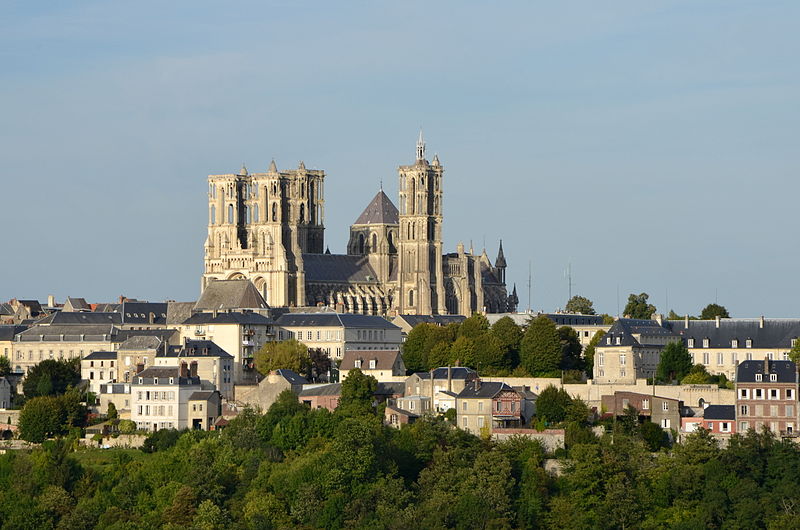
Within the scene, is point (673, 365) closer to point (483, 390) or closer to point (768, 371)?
point (483, 390)

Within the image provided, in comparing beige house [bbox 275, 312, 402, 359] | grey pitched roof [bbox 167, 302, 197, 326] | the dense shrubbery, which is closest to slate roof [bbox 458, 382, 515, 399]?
the dense shrubbery

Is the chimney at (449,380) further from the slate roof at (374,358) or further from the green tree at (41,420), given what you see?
the green tree at (41,420)

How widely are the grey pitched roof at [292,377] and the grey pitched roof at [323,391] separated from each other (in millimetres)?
1208

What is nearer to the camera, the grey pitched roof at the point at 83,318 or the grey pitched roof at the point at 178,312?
the grey pitched roof at the point at 83,318

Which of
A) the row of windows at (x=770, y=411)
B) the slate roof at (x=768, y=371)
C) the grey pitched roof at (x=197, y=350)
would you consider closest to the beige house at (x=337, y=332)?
the grey pitched roof at (x=197, y=350)

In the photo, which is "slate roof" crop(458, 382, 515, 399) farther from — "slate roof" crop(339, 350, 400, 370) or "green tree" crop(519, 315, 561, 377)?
"slate roof" crop(339, 350, 400, 370)

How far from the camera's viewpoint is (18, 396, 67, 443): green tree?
3794 inches

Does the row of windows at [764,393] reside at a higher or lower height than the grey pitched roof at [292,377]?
lower

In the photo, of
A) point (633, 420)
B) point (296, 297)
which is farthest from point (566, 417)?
point (296, 297)

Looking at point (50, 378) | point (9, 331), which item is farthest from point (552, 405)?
point (9, 331)

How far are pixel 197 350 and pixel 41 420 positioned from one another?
28.6 ft

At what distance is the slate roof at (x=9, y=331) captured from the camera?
119 m

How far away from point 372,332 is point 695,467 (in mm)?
33350

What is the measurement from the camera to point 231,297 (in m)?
121
